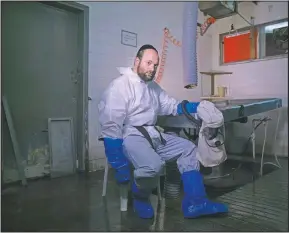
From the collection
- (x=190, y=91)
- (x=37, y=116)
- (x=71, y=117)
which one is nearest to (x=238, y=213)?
(x=190, y=91)

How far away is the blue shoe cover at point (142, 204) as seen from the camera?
107 centimetres

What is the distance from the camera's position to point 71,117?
1.02 metres

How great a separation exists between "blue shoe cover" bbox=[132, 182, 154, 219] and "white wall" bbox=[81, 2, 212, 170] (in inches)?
9.3

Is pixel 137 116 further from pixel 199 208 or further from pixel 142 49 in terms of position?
pixel 199 208

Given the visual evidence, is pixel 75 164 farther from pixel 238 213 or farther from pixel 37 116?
pixel 238 213

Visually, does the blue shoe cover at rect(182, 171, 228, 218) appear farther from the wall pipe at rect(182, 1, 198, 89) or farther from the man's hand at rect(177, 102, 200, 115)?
the wall pipe at rect(182, 1, 198, 89)

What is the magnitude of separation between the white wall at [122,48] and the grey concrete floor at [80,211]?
0.23 meters

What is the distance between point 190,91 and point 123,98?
26cm

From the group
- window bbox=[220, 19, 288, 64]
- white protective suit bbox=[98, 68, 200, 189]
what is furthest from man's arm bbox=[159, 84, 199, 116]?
window bbox=[220, 19, 288, 64]

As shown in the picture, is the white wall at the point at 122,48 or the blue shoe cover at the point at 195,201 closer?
the white wall at the point at 122,48

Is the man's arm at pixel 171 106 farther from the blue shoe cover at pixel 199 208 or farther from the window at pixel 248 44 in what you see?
the blue shoe cover at pixel 199 208

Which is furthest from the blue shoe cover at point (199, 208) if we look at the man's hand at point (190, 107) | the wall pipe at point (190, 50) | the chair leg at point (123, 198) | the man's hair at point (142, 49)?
the man's hair at point (142, 49)

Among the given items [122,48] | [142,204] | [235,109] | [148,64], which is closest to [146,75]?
[148,64]

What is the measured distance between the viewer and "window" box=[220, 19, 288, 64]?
0.87 m
